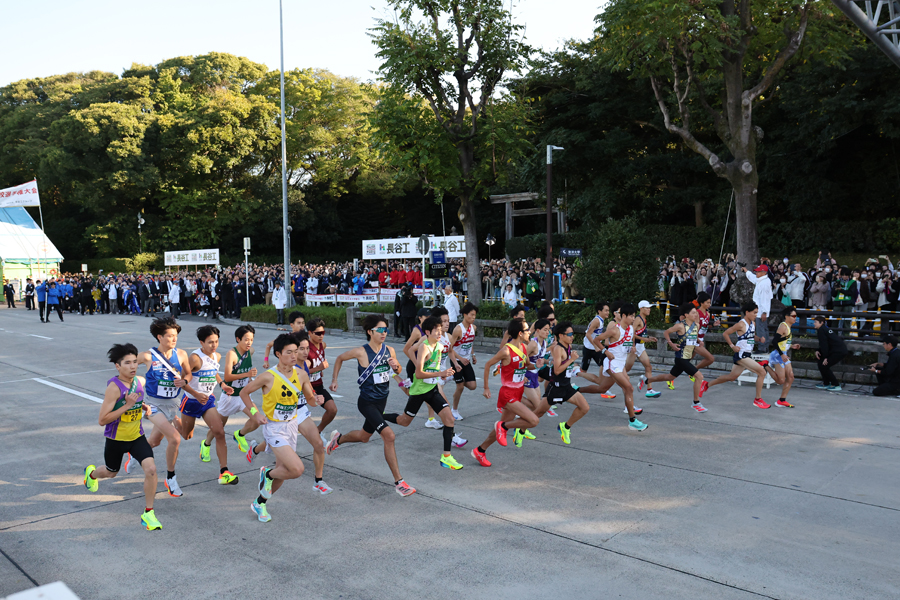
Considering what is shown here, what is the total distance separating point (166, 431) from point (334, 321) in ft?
52.3

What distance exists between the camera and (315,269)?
30.9 meters

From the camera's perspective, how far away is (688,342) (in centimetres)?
1038

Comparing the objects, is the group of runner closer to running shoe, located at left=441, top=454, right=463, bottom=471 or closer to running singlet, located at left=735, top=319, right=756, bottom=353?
running shoe, located at left=441, top=454, right=463, bottom=471

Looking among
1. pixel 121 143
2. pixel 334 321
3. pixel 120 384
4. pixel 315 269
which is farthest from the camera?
pixel 121 143

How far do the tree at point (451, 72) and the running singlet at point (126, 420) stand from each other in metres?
12.9

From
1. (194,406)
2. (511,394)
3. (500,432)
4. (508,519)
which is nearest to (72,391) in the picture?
(194,406)

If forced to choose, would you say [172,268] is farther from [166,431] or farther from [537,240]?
[166,431]

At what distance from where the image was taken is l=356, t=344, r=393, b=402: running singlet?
694cm

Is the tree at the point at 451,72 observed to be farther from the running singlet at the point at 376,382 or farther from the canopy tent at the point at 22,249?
the canopy tent at the point at 22,249

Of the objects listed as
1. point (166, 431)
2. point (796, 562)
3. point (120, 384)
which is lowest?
point (796, 562)

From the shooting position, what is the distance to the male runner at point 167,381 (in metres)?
6.55

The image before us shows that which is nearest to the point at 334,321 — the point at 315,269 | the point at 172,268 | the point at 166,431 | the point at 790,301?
the point at 315,269

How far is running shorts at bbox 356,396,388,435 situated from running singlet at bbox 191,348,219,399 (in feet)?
5.48

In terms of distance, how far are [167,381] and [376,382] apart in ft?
6.91
